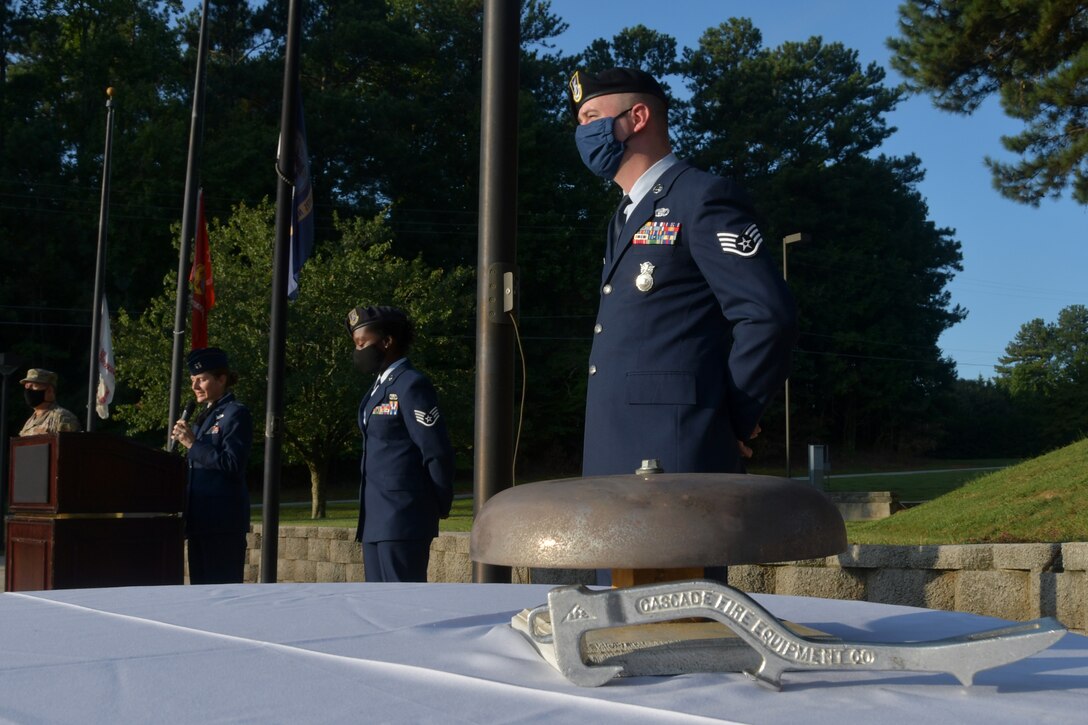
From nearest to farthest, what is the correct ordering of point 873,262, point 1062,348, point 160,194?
point 160,194
point 873,262
point 1062,348

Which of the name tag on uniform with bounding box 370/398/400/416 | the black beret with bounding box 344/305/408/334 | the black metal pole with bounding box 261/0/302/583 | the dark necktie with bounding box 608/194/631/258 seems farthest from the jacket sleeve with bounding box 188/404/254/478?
the dark necktie with bounding box 608/194/631/258

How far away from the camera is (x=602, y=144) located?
232 cm

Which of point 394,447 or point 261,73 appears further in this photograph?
point 261,73

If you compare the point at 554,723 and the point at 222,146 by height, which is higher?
the point at 222,146

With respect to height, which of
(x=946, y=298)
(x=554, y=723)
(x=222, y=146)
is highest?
(x=222, y=146)

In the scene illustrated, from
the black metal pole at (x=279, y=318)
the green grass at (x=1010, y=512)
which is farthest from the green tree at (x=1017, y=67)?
the black metal pole at (x=279, y=318)

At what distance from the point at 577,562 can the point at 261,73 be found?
137 feet

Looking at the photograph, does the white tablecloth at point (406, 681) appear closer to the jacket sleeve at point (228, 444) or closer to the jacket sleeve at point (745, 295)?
the jacket sleeve at point (745, 295)

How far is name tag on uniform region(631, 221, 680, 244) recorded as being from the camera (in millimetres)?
2348

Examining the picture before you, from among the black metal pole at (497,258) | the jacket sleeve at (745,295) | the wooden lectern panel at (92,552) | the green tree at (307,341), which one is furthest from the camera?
the green tree at (307,341)

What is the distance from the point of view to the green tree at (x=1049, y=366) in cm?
5962

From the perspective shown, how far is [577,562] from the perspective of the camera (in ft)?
4.04

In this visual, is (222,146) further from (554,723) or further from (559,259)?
(554,723)

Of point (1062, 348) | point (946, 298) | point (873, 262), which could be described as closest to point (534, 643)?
point (873, 262)
